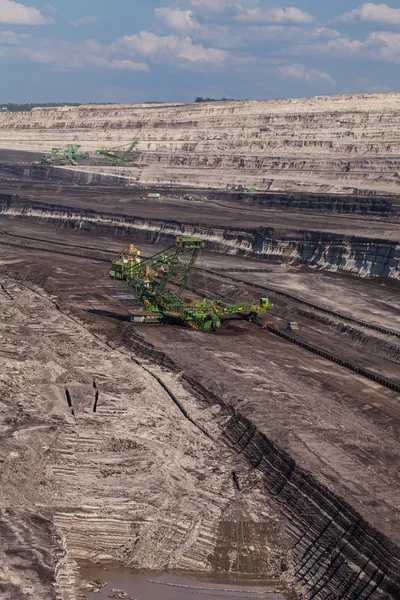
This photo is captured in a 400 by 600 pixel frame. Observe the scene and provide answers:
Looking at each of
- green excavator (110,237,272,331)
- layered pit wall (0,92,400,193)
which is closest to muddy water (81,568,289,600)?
green excavator (110,237,272,331)

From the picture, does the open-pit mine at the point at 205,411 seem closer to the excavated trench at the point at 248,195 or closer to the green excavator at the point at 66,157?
the excavated trench at the point at 248,195

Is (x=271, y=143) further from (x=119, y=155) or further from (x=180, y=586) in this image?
(x=180, y=586)

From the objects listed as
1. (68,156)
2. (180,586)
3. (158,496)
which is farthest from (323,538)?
(68,156)

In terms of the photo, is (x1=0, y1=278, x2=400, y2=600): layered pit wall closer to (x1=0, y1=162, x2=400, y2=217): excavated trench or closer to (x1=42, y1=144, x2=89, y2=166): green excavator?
(x1=0, y1=162, x2=400, y2=217): excavated trench

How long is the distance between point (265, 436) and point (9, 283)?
36822 mm

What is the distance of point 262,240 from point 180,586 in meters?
59.3

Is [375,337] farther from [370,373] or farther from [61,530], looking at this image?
[61,530]

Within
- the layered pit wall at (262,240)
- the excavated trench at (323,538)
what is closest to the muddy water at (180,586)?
the excavated trench at (323,538)

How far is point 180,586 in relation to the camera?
920 inches

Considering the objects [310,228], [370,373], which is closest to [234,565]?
[370,373]

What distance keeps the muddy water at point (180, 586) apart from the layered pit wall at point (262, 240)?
44368 mm

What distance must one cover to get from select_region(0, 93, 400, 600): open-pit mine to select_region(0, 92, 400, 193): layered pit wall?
25718mm

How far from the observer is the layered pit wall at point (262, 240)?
68.6m

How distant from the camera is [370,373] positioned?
41500 millimetres
